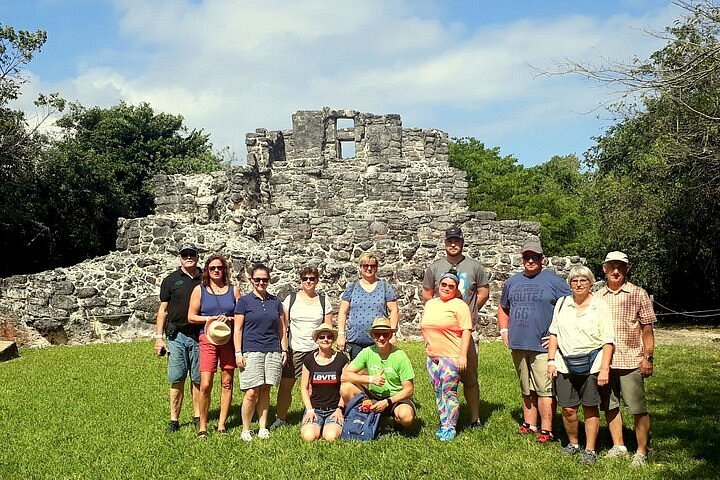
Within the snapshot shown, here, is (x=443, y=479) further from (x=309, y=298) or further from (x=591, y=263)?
(x=591, y=263)

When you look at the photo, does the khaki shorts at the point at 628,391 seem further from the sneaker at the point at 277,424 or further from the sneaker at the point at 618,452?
the sneaker at the point at 277,424

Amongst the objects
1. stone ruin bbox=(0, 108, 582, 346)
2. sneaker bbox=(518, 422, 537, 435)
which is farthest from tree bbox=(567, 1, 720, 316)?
sneaker bbox=(518, 422, 537, 435)

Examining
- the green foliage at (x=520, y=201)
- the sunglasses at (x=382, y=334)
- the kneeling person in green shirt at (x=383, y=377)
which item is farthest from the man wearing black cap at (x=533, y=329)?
the green foliage at (x=520, y=201)

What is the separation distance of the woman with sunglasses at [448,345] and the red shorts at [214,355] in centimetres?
190

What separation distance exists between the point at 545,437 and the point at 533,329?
96cm

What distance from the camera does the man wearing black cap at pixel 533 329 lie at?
5.93 meters

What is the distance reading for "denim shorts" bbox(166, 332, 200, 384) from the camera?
20.9ft

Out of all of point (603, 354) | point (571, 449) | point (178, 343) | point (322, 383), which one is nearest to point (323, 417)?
point (322, 383)

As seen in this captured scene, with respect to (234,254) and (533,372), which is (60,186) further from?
(533,372)

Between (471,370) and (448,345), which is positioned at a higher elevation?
(448,345)

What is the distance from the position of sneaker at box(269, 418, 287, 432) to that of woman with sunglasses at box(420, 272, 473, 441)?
5.06 ft

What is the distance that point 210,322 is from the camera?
6164 millimetres

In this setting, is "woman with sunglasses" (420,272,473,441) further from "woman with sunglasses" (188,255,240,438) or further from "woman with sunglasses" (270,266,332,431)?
"woman with sunglasses" (188,255,240,438)

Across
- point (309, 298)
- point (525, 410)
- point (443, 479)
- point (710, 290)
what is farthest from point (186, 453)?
point (710, 290)
